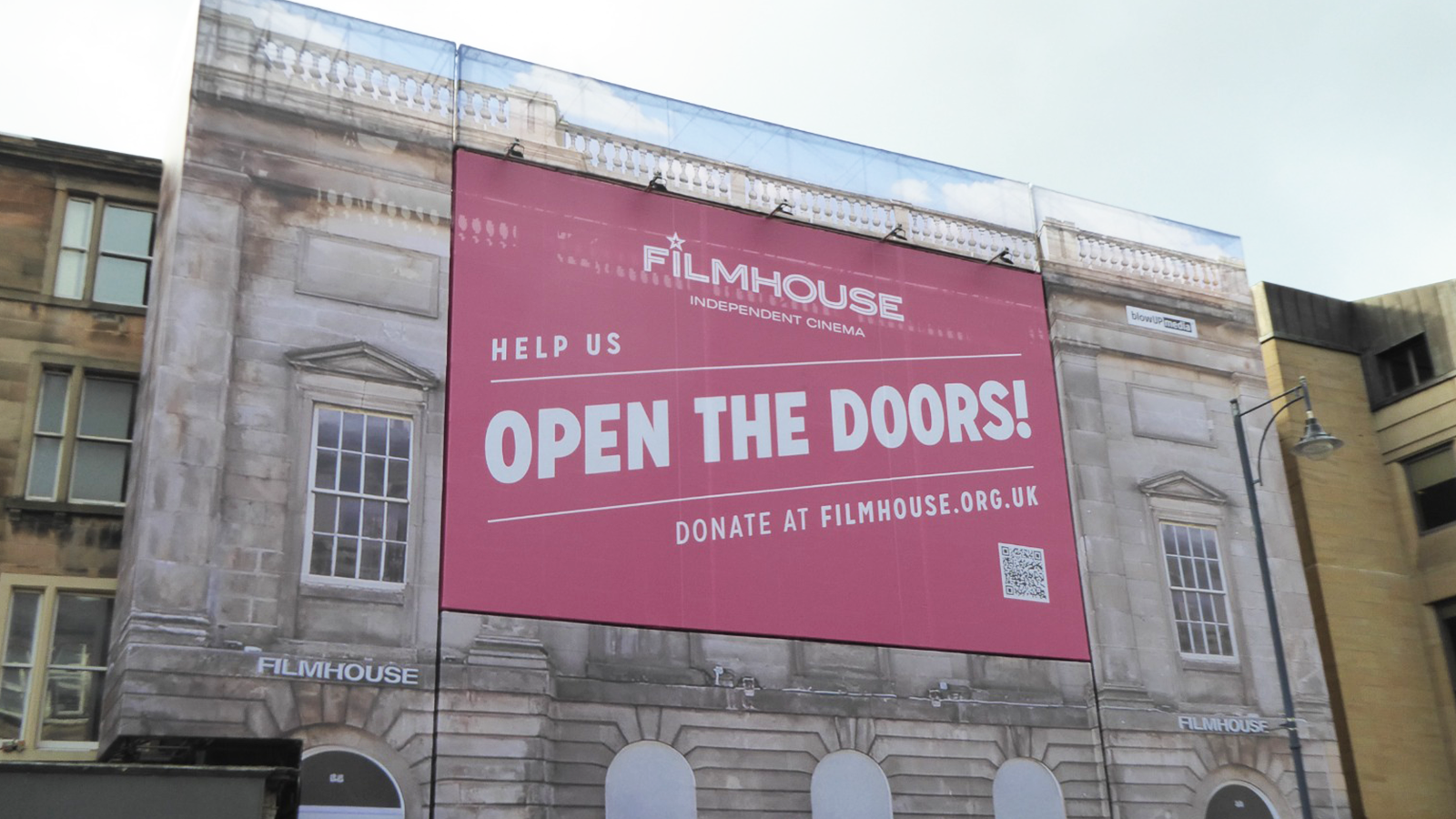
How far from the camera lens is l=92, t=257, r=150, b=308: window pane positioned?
871 inches

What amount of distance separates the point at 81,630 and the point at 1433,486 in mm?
23728

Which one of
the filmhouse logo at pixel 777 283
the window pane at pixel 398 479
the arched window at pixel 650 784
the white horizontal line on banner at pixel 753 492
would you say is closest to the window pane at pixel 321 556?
the window pane at pixel 398 479

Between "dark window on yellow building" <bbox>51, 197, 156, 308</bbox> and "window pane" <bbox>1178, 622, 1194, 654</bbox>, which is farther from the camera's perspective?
"window pane" <bbox>1178, 622, 1194, 654</bbox>

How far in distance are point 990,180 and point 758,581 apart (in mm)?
9334

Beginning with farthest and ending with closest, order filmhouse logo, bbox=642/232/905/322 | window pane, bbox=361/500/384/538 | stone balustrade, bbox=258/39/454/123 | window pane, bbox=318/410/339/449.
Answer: filmhouse logo, bbox=642/232/905/322
stone balustrade, bbox=258/39/454/123
window pane, bbox=318/410/339/449
window pane, bbox=361/500/384/538

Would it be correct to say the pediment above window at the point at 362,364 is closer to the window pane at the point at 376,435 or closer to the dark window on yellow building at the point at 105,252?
the window pane at the point at 376,435

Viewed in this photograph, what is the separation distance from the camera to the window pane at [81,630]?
1998cm

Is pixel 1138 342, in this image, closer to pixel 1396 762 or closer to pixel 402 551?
pixel 1396 762

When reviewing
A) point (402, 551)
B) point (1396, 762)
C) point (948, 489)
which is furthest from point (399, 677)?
point (1396, 762)

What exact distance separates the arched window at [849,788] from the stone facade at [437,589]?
0.07 m

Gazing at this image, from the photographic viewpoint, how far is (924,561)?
78.3 ft

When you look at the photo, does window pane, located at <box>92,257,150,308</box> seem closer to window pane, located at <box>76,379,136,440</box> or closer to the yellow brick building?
window pane, located at <box>76,379,136,440</box>

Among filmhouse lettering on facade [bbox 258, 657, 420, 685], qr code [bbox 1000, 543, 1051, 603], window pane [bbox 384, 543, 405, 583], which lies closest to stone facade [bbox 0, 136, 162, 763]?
filmhouse lettering on facade [bbox 258, 657, 420, 685]

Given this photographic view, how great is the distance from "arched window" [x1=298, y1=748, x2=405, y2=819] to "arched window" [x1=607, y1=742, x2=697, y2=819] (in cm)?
295
